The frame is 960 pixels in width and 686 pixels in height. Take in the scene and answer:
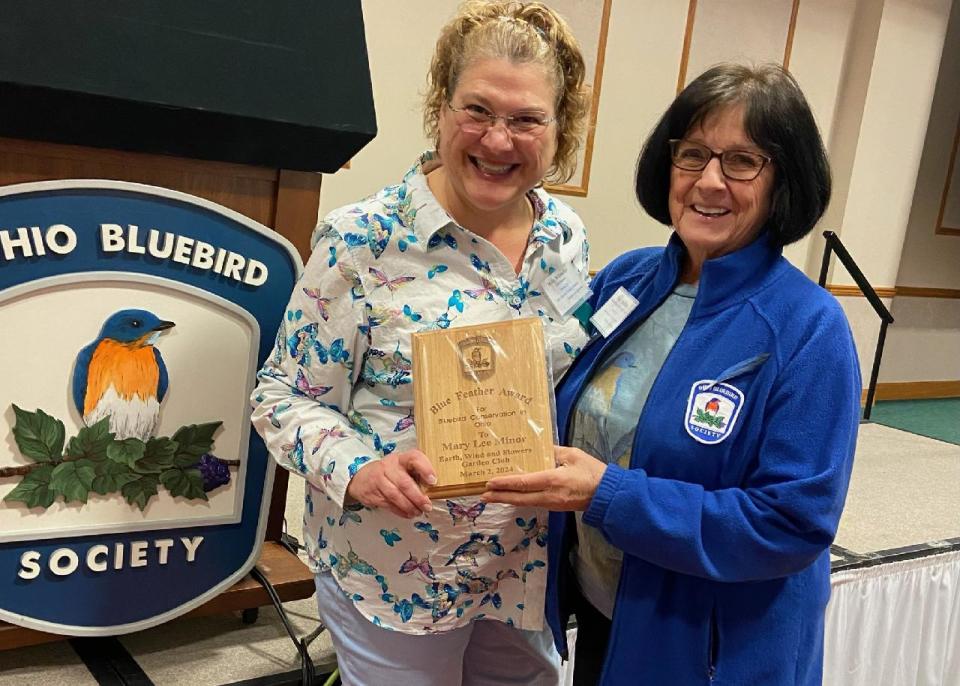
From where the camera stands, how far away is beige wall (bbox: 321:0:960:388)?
455 cm

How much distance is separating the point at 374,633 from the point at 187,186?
0.88m

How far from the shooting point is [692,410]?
3.96ft

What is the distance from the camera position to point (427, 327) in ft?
4.05

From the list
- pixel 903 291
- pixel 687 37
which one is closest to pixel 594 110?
pixel 687 37

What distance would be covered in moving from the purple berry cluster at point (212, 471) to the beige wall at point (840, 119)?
294 cm

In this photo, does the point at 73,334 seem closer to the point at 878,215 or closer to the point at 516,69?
the point at 516,69

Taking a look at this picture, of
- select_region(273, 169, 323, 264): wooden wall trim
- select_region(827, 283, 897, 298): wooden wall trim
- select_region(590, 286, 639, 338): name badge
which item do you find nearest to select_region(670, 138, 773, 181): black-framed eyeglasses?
select_region(590, 286, 639, 338): name badge

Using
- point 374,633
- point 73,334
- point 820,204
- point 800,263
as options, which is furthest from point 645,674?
point 800,263

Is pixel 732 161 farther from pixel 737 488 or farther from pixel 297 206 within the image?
pixel 297 206

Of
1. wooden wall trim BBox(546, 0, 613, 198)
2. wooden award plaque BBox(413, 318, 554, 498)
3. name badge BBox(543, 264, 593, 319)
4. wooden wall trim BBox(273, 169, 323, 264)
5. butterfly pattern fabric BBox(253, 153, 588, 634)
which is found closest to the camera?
wooden award plaque BBox(413, 318, 554, 498)

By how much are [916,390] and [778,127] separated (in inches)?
271

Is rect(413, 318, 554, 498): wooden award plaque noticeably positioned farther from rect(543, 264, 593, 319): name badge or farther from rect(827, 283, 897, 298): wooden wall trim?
rect(827, 283, 897, 298): wooden wall trim

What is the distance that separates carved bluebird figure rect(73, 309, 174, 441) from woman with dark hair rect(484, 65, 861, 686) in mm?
781

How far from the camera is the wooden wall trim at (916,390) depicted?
23.2 ft
